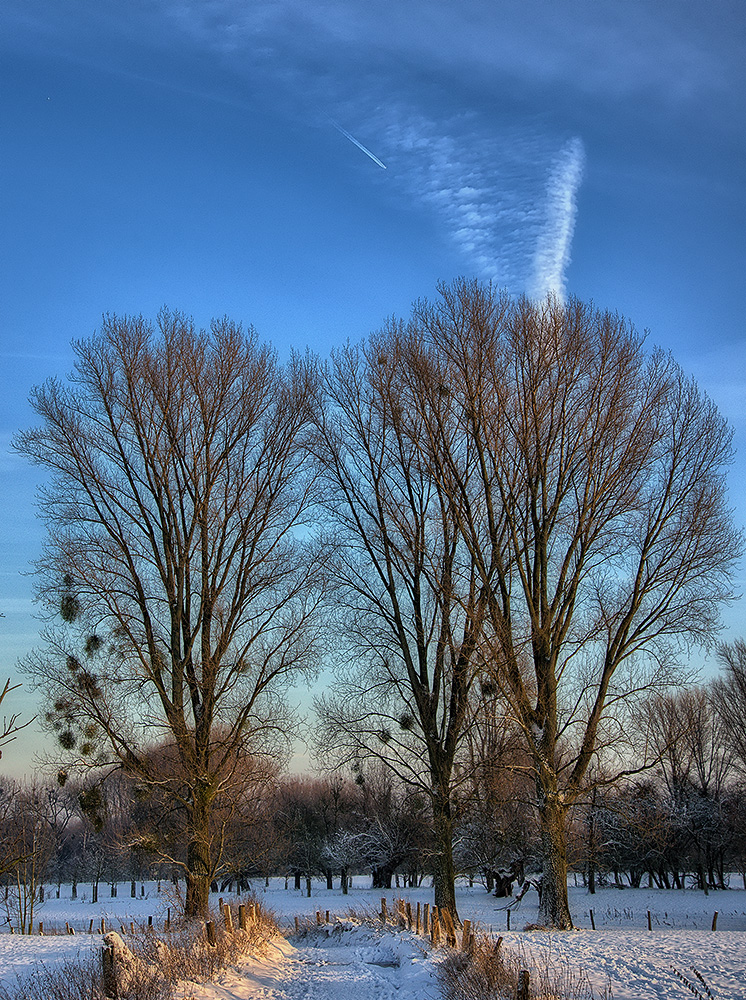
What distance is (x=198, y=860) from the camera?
656 inches

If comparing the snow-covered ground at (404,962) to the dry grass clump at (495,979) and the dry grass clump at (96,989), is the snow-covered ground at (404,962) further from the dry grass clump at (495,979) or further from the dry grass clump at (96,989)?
the dry grass clump at (96,989)

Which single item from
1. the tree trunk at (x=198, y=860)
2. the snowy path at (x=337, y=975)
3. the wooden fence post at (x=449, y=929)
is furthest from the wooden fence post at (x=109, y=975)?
the tree trunk at (x=198, y=860)

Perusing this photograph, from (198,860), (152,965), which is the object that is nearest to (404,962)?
(152,965)

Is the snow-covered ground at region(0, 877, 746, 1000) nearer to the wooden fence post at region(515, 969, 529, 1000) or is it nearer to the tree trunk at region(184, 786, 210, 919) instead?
the tree trunk at region(184, 786, 210, 919)

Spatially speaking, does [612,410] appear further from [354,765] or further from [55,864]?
[55,864]

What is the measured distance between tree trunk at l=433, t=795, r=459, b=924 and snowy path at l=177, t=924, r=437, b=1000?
4.31ft

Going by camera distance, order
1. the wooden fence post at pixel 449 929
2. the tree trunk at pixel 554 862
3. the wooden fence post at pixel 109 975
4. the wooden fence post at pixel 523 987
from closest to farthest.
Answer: the wooden fence post at pixel 523 987, the wooden fence post at pixel 109 975, the wooden fence post at pixel 449 929, the tree trunk at pixel 554 862

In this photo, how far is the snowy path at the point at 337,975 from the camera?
38.0 feet

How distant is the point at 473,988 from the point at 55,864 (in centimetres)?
7109

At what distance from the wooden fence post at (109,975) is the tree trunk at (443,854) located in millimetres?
9218

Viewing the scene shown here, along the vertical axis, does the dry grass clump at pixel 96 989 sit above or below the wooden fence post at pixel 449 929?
above

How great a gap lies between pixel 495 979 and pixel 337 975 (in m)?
6.07

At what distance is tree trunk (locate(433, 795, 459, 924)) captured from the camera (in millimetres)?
16844

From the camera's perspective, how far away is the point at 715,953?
13.0 m
